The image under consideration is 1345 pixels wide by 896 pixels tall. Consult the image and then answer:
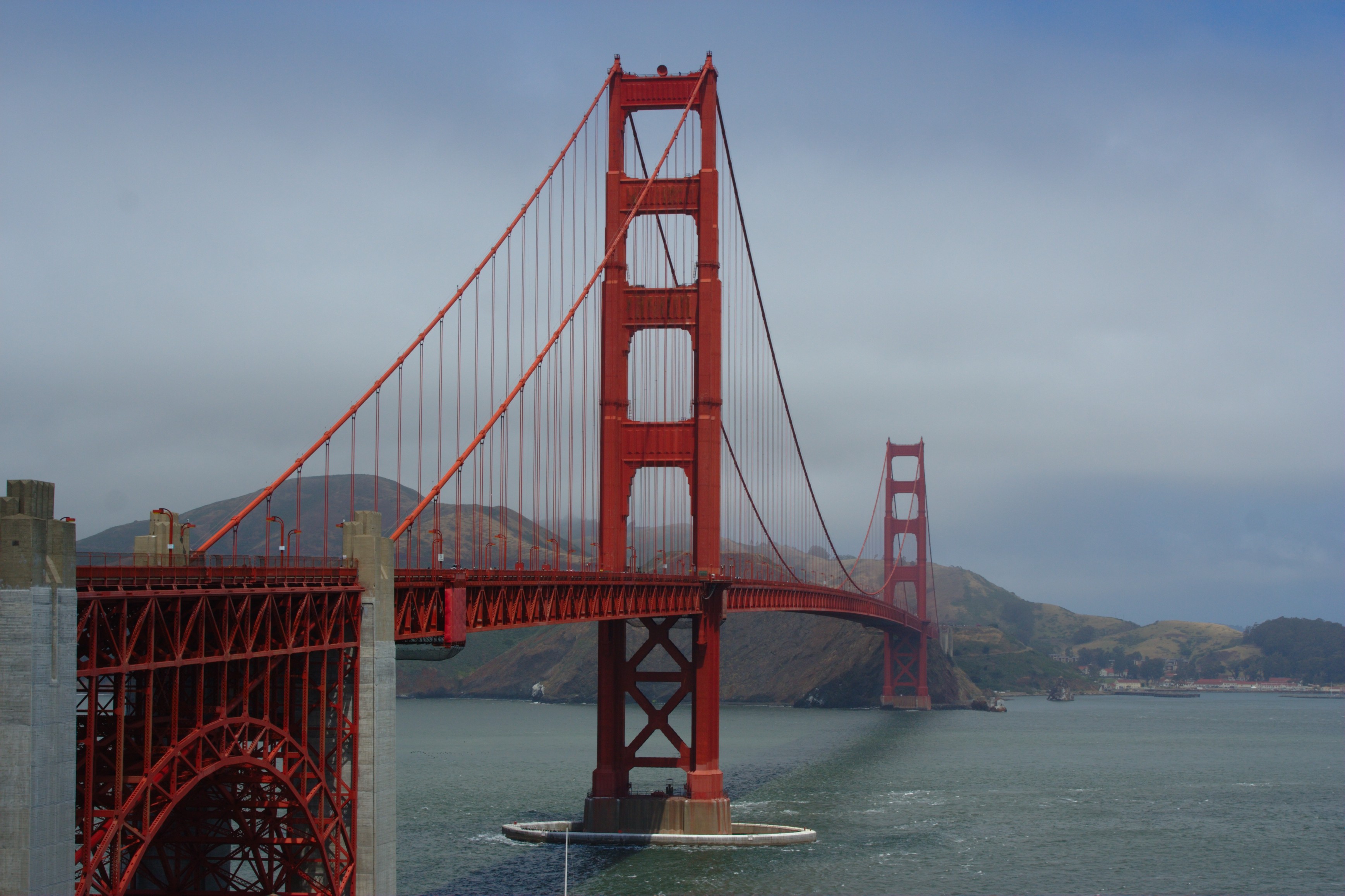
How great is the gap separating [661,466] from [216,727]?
105ft

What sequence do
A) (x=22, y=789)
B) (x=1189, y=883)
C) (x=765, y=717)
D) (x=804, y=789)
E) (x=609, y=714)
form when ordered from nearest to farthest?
1. (x=22, y=789)
2. (x=1189, y=883)
3. (x=609, y=714)
4. (x=804, y=789)
5. (x=765, y=717)

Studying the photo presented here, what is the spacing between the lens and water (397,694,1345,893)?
44844 mm

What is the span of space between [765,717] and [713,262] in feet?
260

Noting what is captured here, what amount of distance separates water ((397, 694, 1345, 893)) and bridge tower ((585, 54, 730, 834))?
3.27 meters

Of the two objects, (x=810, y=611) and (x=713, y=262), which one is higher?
(x=713, y=262)

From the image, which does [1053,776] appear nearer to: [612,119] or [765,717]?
[612,119]

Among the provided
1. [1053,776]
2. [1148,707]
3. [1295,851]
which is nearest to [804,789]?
[1053,776]

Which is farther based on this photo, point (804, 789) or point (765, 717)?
point (765, 717)

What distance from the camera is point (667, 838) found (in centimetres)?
5088

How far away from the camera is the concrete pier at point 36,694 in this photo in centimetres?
1859

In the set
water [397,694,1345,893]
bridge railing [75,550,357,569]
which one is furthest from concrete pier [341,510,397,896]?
water [397,694,1345,893]

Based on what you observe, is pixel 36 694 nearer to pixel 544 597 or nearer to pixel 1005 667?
pixel 544 597

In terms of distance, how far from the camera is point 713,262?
2159 inches

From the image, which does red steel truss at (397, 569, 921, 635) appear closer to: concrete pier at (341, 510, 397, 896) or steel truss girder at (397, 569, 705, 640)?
steel truss girder at (397, 569, 705, 640)
